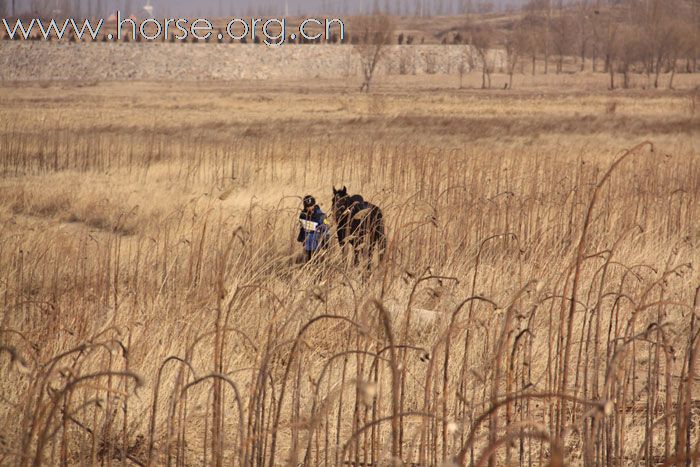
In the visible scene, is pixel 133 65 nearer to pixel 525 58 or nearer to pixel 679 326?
pixel 525 58

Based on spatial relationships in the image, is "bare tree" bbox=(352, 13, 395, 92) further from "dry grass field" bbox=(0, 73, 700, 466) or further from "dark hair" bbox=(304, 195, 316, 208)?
"dark hair" bbox=(304, 195, 316, 208)

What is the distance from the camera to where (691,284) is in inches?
214

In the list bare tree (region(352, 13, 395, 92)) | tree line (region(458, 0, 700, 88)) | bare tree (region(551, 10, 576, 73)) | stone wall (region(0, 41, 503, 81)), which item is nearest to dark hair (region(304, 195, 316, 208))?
bare tree (region(352, 13, 395, 92))

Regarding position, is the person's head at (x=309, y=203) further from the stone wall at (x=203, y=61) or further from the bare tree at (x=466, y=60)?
the bare tree at (x=466, y=60)

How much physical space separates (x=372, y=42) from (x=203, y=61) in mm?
14180

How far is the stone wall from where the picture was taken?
194 ft

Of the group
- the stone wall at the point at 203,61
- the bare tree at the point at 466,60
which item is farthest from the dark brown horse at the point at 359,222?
the bare tree at the point at 466,60

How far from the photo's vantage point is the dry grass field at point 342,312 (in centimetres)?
259

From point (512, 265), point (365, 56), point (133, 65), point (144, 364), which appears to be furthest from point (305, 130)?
point (133, 65)

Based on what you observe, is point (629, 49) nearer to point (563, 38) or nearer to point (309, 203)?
point (563, 38)

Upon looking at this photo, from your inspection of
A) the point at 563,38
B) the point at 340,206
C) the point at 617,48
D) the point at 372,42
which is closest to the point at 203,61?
the point at 372,42

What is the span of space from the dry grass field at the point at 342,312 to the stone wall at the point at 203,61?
45678 millimetres

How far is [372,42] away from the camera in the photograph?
57812 mm

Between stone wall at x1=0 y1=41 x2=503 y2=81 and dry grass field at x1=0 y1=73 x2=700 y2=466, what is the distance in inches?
1798
